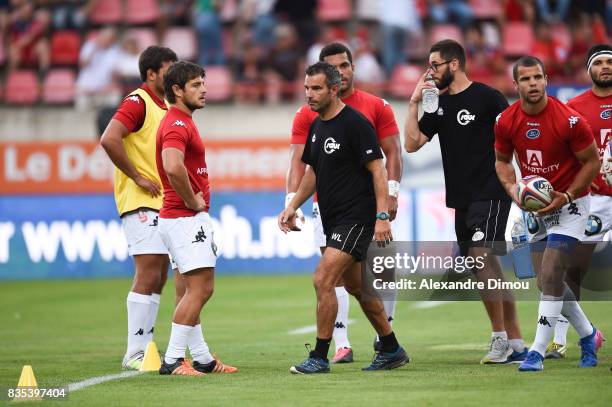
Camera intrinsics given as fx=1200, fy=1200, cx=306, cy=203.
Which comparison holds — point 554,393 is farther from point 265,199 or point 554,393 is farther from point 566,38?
point 566,38

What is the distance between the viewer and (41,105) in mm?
23875

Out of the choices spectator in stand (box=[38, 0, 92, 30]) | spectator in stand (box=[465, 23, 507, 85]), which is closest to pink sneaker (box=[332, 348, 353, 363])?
spectator in stand (box=[465, 23, 507, 85])

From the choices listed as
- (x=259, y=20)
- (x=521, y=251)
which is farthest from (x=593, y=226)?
(x=259, y=20)

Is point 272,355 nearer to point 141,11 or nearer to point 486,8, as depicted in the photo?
point 486,8

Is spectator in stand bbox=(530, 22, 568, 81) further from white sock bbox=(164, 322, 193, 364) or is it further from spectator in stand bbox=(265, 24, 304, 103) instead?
white sock bbox=(164, 322, 193, 364)

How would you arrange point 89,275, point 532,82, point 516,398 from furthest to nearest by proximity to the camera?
point 89,275
point 532,82
point 516,398

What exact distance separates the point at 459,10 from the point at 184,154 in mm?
16223

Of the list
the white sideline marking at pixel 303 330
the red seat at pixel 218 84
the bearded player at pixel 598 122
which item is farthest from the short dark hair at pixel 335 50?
the red seat at pixel 218 84

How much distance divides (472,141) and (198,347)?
9.63ft

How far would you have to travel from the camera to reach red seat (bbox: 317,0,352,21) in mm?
25016

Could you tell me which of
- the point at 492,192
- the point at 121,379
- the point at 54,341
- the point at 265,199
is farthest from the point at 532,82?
the point at 265,199

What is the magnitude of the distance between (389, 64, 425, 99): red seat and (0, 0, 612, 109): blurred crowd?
27 mm

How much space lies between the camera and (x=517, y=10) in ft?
82.1

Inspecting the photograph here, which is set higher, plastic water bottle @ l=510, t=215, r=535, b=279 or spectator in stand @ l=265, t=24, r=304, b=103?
spectator in stand @ l=265, t=24, r=304, b=103
